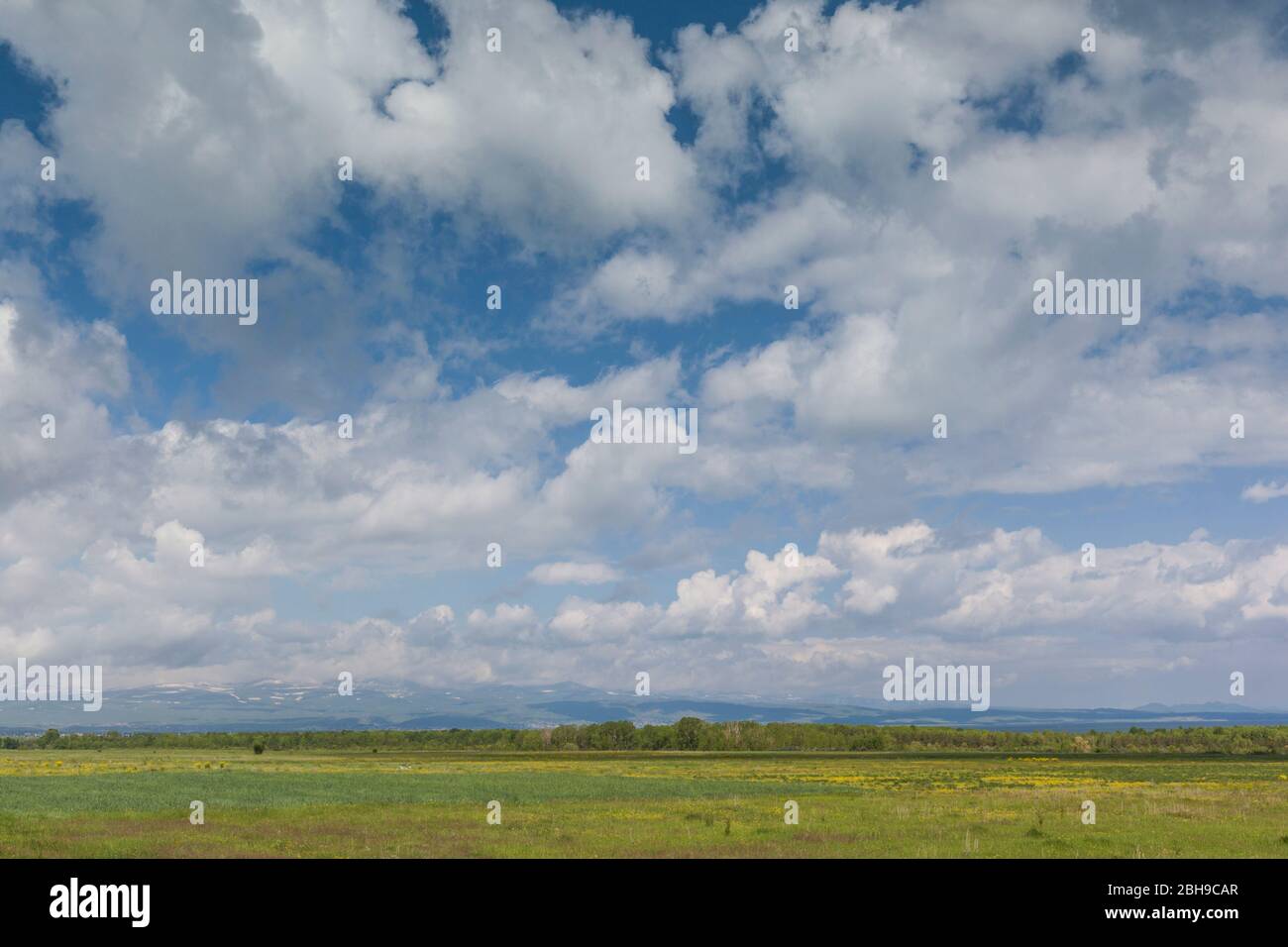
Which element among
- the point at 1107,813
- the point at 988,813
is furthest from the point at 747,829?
the point at 1107,813

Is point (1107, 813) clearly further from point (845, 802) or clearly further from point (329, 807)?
point (329, 807)
